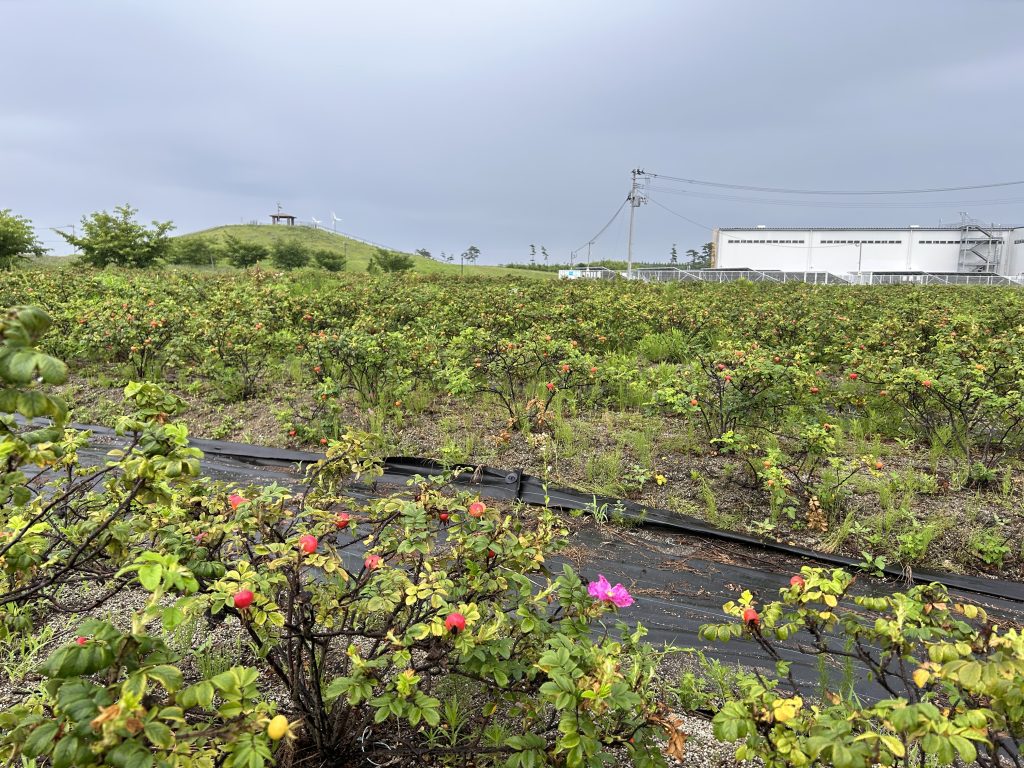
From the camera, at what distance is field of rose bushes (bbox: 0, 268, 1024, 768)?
968 mm

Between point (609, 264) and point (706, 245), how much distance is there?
24.0 meters

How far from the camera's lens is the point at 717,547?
10.5ft

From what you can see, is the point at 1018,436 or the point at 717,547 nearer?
the point at 717,547

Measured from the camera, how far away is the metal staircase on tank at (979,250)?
4009cm

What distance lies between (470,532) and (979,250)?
169 feet

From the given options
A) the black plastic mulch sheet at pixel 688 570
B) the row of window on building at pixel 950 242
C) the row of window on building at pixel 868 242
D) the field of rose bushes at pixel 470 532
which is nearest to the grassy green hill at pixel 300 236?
the row of window on building at pixel 868 242

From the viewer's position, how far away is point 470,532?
1503 millimetres

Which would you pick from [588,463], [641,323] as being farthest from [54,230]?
[588,463]

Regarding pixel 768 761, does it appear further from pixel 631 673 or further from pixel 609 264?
pixel 609 264

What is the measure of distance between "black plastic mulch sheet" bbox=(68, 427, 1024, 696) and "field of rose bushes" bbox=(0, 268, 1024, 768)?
106 mm

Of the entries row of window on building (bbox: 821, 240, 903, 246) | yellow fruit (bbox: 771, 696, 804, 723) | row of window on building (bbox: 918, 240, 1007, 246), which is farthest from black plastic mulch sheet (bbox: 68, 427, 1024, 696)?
row of window on building (bbox: 918, 240, 1007, 246)

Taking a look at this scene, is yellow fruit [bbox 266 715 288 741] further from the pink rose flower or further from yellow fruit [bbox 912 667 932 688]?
yellow fruit [bbox 912 667 932 688]

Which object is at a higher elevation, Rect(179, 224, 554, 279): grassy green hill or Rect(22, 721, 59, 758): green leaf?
Rect(179, 224, 554, 279): grassy green hill

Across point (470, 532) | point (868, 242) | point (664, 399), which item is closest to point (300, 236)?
point (868, 242)
